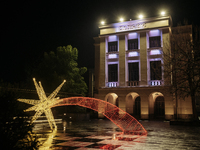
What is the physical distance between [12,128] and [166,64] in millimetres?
23359

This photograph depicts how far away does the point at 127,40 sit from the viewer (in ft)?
126

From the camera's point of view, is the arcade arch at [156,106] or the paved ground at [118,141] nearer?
the paved ground at [118,141]

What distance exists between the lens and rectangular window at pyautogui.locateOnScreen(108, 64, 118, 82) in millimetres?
38125

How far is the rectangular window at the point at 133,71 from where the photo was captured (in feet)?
121

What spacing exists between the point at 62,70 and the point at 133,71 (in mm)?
12014

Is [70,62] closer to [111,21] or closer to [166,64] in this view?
[111,21]

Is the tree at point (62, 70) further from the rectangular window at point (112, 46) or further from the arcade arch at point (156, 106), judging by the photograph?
the arcade arch at point (156, 106)

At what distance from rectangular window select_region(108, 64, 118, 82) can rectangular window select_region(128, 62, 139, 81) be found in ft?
8.15

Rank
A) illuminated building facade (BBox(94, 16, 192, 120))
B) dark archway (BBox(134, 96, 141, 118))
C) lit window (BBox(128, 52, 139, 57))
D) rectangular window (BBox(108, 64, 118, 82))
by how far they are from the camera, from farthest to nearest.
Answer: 1. dark archway (BBox(134, 96, 141, 118))
2. rectangular window (BBox(108, 64, 118, 82))
3. lit window (BBox(128, 52, 139, 57))
4. illuminated building facade (BBox(94, 16, 192, 120))

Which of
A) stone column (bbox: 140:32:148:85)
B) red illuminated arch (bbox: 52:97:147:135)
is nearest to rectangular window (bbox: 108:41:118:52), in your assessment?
stone column (bbox: 140:32:148:85)

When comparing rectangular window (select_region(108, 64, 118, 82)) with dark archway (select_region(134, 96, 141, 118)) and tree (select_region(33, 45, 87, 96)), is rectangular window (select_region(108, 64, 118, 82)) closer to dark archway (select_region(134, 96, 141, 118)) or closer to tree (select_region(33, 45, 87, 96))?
tree (select_region(33, 45, 87, 96))

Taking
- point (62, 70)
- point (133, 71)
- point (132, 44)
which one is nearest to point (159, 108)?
point (133, 71)

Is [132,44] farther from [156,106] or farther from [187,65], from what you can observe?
[187,65]

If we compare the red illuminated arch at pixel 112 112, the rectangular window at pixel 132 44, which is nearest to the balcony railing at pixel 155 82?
the rectangular window at pixel 132 44
